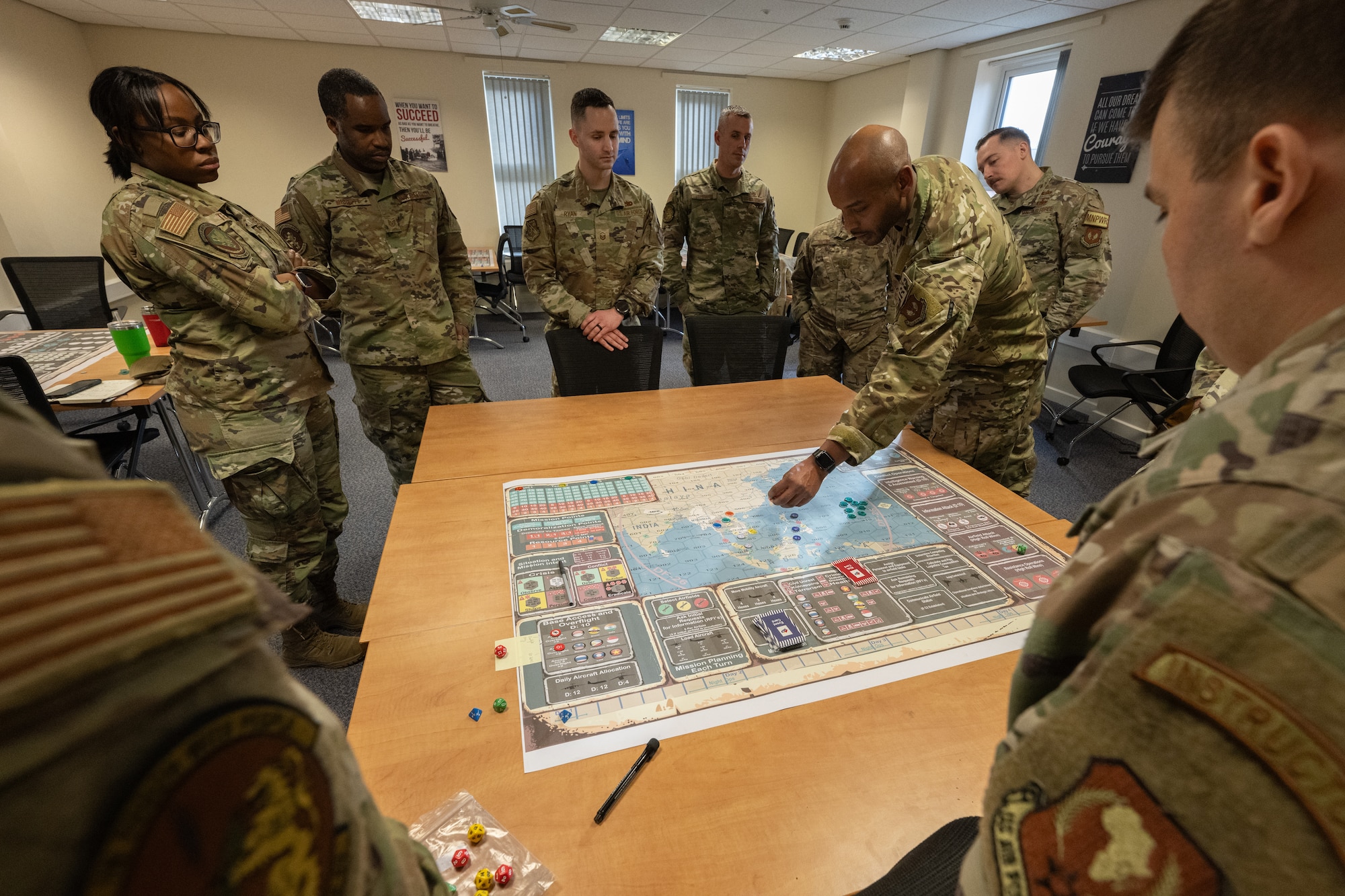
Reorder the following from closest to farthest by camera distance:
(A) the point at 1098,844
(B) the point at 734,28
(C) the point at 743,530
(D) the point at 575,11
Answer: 1. (A) the point at 1098,844
2. (C) the point at 743,530
3. (D) the point at 575,11
4. (B) the point at 734,28

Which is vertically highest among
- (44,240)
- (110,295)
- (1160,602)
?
(1160,602)

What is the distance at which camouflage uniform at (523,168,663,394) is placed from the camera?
2537 millimetres

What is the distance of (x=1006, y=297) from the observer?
1572 mm

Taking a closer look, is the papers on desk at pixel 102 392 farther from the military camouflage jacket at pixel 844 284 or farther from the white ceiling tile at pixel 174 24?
the white ceiling tile at pixel 174 24

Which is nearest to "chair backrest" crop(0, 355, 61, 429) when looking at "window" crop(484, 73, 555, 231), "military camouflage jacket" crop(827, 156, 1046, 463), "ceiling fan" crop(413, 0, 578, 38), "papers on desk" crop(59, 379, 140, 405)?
"papers on desk" crop(59, 379, 140, 405)

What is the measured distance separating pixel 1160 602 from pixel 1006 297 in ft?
4.97

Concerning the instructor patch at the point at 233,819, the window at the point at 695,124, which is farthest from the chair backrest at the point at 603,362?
the window at the point at 695,124

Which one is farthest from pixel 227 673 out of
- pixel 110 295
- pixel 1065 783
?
pixel 110 295

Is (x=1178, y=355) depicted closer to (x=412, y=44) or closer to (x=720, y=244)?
(x=720, y=244)

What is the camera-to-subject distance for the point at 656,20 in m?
4.53

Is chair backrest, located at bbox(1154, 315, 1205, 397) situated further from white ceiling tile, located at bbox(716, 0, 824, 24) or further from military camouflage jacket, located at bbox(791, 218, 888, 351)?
white ceiling tile, located at bbox(716, 0, 824, 24)

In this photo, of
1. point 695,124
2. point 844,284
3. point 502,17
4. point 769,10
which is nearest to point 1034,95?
point 769,10

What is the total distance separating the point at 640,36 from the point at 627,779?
19.7 ft

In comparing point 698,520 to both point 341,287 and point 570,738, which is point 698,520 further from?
point 341,287
